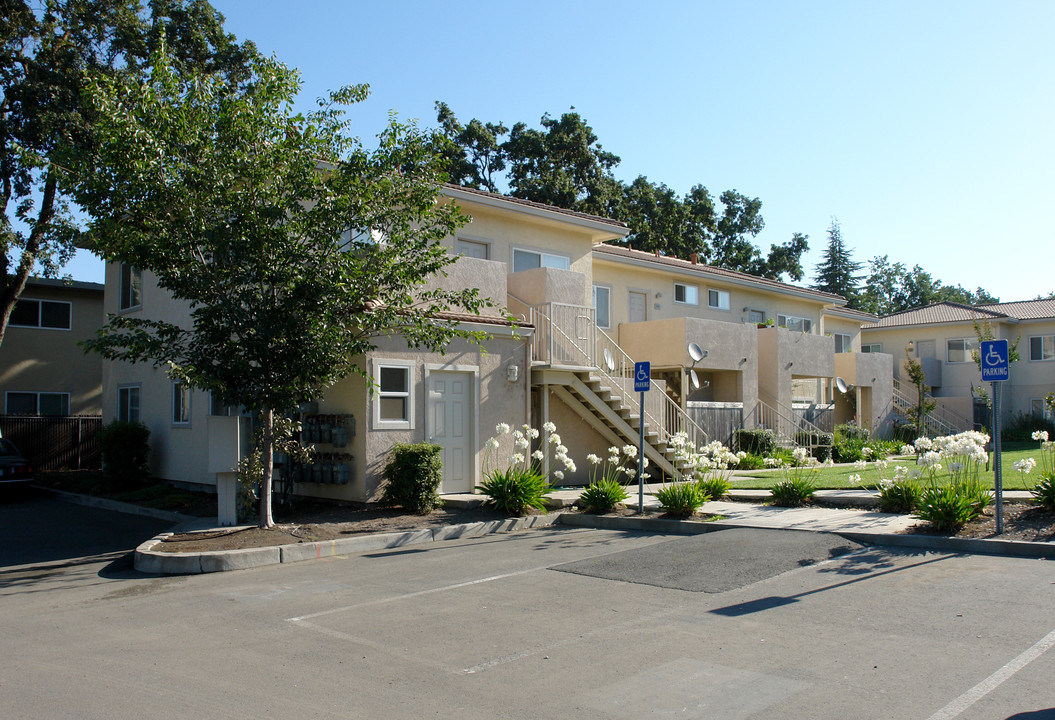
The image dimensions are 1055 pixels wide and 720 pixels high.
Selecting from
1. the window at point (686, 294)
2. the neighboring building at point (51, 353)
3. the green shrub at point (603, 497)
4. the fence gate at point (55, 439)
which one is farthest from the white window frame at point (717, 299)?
the neighboring building at point (51, 353)

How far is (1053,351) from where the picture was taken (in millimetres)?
37625

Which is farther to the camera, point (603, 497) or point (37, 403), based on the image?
point (37, 403)

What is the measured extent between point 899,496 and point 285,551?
28.8ft

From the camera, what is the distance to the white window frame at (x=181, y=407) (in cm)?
1761

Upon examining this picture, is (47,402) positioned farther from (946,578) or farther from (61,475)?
(946,578)

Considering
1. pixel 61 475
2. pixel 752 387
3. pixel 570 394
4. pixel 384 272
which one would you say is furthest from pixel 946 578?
pixel 61 475

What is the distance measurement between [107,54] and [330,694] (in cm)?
2322

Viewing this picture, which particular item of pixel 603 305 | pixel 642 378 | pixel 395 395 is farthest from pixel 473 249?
pixel 642 378

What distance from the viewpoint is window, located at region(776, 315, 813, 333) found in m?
30.5

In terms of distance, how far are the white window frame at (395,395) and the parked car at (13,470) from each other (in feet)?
32.0

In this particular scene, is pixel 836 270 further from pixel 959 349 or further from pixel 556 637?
pixel 556 637

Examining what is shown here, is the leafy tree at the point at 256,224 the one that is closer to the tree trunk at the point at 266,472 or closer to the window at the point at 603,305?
the tree trunk at the point at 266,472

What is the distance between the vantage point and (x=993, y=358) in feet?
34.0

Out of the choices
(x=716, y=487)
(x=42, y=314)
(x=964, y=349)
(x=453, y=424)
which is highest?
(x=42, y=314)
